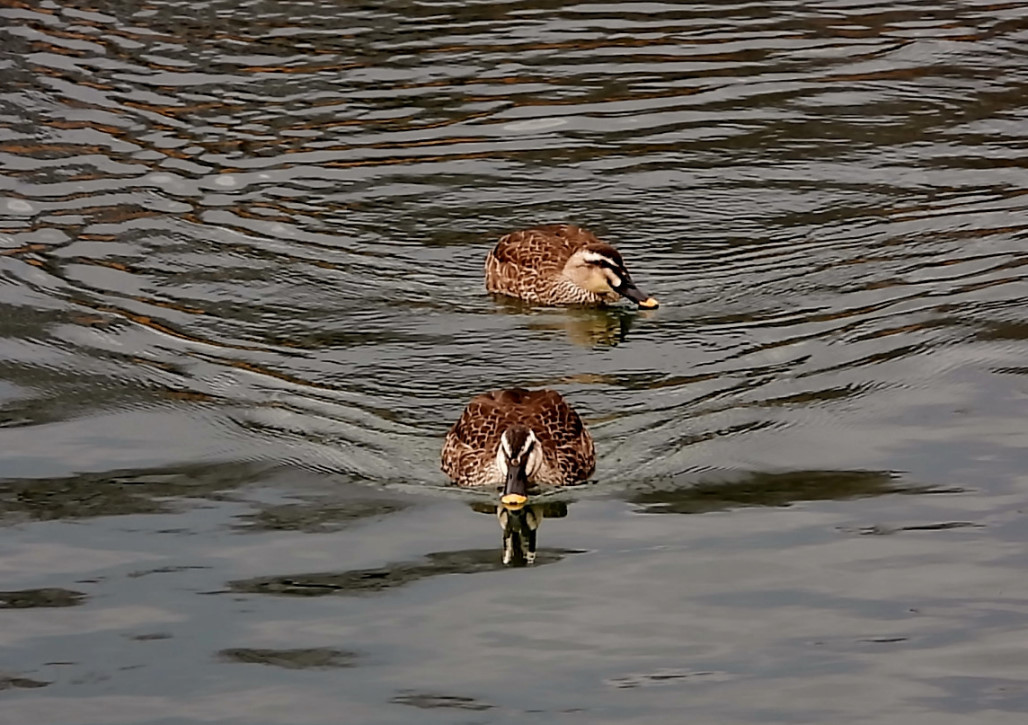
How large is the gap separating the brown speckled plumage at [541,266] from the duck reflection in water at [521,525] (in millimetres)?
3916

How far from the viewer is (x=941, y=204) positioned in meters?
17.3

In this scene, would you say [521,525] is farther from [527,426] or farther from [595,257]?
[595,257]

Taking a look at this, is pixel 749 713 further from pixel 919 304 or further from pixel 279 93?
pixel 279 93

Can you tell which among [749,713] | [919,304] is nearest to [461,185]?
[919,304]

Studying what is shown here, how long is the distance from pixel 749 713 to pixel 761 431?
3.80 metres

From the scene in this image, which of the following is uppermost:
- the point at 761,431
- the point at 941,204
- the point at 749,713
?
the point at 941,204

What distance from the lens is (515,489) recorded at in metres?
12.2

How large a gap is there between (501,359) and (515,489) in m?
2.61

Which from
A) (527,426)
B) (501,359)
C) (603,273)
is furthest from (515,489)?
(603,273)

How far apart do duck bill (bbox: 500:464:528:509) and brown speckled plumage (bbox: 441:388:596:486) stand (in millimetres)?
165

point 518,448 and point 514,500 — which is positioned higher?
point 518,448

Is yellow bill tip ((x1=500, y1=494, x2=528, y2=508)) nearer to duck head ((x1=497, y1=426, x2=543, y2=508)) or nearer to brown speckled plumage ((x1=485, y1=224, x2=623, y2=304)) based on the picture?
duck head ((x1=497, y1=426, x2=543, y2=508))

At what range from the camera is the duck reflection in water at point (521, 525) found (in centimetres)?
1137

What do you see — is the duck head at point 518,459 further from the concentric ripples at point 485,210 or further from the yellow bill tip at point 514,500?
the concentric ripples at point 485,210
